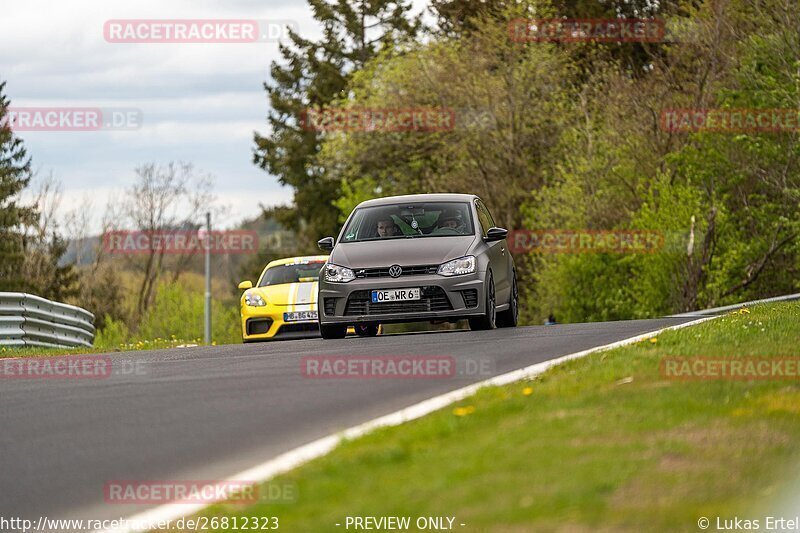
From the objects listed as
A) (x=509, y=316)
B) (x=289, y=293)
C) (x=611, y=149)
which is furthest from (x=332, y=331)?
(x=611, y=149)

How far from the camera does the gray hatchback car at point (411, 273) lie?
17.0 meters

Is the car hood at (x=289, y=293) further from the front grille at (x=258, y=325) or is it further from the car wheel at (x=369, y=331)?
the car wheel at (x=369, y=331)

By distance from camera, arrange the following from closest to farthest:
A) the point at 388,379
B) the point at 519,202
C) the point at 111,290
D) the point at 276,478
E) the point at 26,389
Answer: the point at 276,478
the point at 388,379
the point at 26,389
the point at 519,202
the point at 111,290

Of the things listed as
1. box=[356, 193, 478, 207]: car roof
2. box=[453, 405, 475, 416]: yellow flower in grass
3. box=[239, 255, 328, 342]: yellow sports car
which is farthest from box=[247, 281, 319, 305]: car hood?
box=[453, 405, 475, 416]: yellow flower in grass

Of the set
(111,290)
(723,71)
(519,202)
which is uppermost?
(723,71)

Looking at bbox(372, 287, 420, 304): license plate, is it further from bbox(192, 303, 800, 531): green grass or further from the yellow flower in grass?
the yellow flower in grass

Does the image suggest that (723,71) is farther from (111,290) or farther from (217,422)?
(111,290)

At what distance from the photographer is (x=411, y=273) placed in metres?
17.0

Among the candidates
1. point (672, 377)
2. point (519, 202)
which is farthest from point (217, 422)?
point (519, 202)

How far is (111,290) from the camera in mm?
81938

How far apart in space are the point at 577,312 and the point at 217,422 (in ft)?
125

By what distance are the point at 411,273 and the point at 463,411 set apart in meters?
8.45

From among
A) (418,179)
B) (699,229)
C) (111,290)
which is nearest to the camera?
(699,229)

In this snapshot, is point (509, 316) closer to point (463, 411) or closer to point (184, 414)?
point (184, 414)
